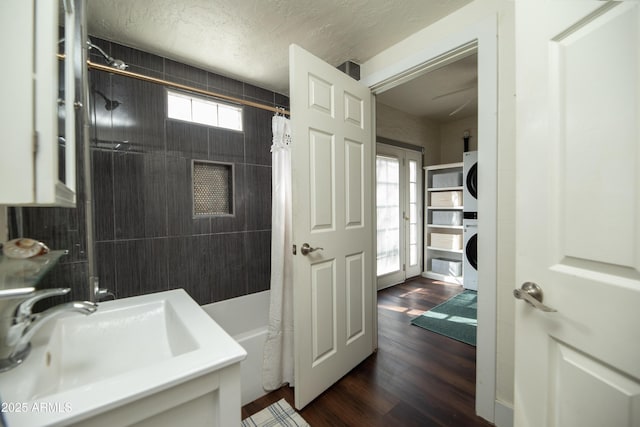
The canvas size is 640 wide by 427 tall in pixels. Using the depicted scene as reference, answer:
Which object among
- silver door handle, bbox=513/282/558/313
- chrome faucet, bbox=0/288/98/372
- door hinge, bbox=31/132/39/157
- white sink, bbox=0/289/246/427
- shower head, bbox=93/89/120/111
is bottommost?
white sink, bbox=0/289/246/427

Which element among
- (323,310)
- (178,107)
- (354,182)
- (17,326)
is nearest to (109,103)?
(178,107)

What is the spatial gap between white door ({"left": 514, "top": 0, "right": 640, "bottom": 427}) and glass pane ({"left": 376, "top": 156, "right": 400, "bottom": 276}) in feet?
8.97

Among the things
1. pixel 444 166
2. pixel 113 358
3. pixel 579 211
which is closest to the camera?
pixel 579 211

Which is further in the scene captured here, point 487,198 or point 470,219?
point 470,219

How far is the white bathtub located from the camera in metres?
1.64

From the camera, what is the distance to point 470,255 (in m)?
3.36

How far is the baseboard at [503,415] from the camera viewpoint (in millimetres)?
1265

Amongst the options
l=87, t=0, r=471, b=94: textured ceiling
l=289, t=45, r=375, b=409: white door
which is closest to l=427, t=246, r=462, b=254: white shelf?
l=289, t=45, r=375, b=409: white door

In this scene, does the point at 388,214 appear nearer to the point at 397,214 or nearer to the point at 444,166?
the point at 397,214

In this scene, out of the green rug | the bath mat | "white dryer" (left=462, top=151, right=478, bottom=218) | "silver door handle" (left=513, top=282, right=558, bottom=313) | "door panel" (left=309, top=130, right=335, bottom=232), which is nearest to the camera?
"silver door handle" (left=513, top=282, right=558, bottom=313)

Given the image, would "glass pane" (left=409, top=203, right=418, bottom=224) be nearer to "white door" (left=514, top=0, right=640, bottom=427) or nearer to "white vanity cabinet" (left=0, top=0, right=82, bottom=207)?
"white door" (left=514, top=0, right=640, bottom=427)

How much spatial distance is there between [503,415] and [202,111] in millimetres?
2795

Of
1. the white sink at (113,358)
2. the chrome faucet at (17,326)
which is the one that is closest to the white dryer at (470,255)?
the white sink at (113,358)

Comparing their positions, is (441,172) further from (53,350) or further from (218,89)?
(53,350)
